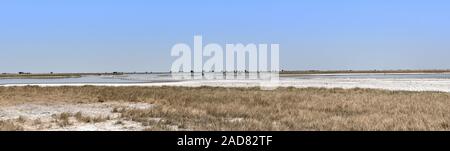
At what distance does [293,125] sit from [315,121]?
3.94 feet

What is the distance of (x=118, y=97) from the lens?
99.7 ft
